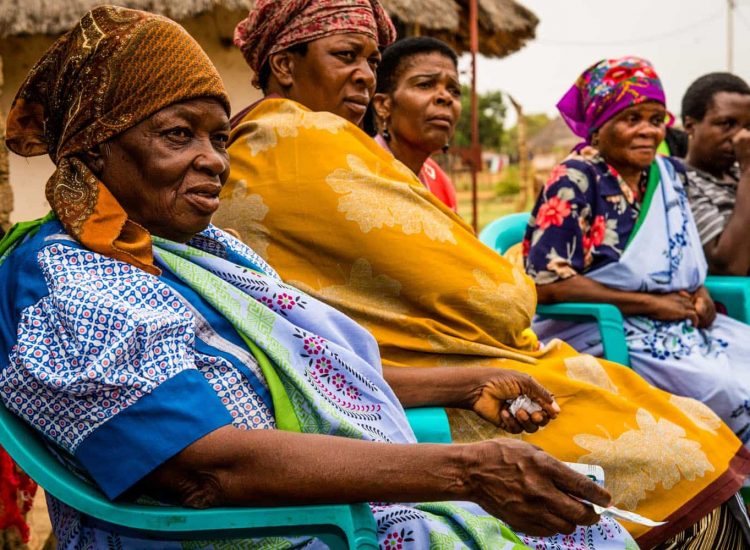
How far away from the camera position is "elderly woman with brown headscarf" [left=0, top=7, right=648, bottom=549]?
1.58 metres

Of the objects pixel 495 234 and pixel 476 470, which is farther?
pixel 495 234

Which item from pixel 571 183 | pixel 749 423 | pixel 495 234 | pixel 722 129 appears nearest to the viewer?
pixel 749 423

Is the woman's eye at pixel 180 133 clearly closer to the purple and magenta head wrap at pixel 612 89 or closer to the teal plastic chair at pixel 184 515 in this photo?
the teal plastic chair at pixel 184 515

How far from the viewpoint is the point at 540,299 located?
3.71 metres

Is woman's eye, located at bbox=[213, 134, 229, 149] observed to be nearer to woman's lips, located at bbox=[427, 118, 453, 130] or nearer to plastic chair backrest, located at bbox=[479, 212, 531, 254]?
woman's lips, located at bbox=[427, 118, 453, 130]

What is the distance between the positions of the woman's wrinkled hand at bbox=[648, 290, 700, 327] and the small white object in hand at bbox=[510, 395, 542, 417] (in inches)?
56.8

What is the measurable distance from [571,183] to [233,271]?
2180mm

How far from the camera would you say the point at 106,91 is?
1755 millimetres

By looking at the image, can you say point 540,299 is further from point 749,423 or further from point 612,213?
point 749,423

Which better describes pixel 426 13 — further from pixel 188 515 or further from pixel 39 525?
pixel 188 515

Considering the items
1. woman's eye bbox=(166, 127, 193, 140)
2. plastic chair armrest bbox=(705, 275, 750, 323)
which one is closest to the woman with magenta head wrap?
plastic chair armrest bbox=(705, 275, 750, 323)

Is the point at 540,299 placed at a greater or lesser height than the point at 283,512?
lesser

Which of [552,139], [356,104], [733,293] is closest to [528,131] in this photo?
[552,139]

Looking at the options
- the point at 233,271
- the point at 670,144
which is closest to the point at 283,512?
the point at 233,271
